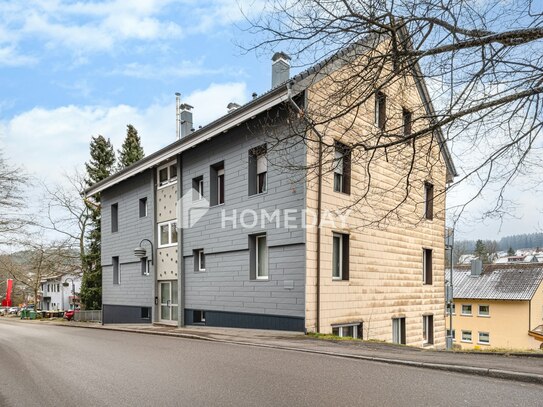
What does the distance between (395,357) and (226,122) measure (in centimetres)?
946

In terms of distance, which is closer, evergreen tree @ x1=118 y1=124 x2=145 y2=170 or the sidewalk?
the sidewalk

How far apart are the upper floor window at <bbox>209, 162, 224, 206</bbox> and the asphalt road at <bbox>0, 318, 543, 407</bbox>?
778 centimetres

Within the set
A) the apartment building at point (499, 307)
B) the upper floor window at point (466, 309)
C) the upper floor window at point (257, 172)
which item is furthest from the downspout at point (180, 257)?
the upper floor window at point (466, 309)

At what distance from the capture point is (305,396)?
19.5ft

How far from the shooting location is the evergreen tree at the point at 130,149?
39344 millimetres

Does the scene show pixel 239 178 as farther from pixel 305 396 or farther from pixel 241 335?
pixel 305 396

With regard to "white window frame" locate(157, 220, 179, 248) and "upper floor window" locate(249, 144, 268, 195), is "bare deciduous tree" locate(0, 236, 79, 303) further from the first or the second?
"upper floor window" locate(249, 144, 268, 195)

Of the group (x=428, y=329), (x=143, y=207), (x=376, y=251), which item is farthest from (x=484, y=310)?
(x=143, y=207)

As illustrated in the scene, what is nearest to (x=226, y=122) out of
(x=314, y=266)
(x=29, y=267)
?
(x=314, y=266)

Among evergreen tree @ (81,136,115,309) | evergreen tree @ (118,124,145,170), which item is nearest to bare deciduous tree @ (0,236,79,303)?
evergreen tree @ (81,136,115,309)

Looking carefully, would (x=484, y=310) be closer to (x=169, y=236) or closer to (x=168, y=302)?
(x=168, y=302)

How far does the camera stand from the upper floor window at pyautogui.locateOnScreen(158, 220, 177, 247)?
1912cm

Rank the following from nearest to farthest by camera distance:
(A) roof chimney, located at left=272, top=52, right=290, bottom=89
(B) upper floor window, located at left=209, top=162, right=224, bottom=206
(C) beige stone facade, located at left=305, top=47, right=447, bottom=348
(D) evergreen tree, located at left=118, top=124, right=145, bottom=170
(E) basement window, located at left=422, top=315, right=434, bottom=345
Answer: (C) beige stone facade, located at left=305, top=47, right=447, bottom=348 → (A) roof chimney, located at left=272, top=52, right=290, bottom=89 → (B) upper floor window, located at left=209, top=162, right=224, bottom=206 → (E) basement window, located at left=422, top=315, right=434, bottom=345 → (D) evergreen tree, located at left=118, top=124, right=145, bottom=170

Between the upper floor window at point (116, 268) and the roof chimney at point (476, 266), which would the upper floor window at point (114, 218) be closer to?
the upper floor window at point (116, 268)
